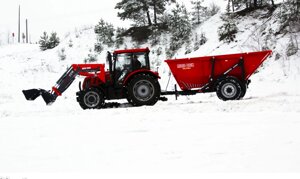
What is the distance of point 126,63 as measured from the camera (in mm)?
10445

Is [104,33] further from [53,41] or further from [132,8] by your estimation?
[53,41]

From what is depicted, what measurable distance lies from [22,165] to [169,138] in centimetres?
211

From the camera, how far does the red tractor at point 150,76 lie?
10.2 m

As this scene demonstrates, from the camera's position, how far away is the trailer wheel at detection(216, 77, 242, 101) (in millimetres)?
10156

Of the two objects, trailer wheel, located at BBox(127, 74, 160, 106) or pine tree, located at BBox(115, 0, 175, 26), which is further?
pine tree, located at BBox(115, 0, 175, 26)

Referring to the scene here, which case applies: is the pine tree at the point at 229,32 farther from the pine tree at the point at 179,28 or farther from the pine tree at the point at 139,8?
the pine tree at the point at 139,8

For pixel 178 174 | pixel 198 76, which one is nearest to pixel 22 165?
pixel 178 174

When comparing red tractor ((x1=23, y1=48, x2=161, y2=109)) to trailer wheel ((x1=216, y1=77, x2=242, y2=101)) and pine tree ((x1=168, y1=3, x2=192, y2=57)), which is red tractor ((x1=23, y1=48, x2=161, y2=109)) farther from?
pine tree ((x1=168, y1=3, x2=192, y2=57))

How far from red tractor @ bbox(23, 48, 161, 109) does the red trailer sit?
837 mm

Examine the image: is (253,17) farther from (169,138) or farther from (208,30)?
(169,138)

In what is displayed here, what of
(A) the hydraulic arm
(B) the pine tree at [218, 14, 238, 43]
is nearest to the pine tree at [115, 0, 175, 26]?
(B) the pine tree at [218, 14, 238, 43]

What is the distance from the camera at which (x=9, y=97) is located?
1524 cm

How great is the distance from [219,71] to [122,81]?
3165 millimetres

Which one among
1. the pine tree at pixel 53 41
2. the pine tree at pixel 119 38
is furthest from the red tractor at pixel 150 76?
the pine tree at pixel 53 41
